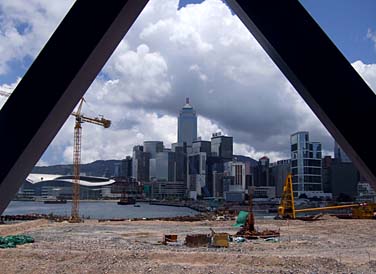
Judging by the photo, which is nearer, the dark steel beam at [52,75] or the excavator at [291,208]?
the dark steel beam at [52,75]

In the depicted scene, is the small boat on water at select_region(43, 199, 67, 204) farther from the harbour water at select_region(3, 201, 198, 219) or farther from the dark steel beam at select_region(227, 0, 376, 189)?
the dark steel beam at select_region(227, 0, 376, 189)

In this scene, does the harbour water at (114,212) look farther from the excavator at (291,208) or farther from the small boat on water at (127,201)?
the excavator at (291,208)

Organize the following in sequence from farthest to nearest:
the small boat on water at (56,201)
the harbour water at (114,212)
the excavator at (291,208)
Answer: the small boat on water at (56,201) → the harbour water at (114,212) → the excavator at (291,208)

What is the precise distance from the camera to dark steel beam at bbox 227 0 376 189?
3500 mm

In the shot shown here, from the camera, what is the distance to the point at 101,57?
396cm

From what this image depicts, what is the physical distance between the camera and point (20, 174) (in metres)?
3.88

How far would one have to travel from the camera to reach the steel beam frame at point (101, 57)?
11.5 feet

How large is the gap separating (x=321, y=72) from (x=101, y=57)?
1685 millimetres

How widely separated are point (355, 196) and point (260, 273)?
108 metres

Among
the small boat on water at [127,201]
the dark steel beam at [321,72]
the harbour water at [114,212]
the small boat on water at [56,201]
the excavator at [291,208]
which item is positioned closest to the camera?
the dark steel beam at [321,72]

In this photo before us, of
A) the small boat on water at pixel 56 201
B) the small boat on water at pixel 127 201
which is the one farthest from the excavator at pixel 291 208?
the small boat on water at pixel 56 201

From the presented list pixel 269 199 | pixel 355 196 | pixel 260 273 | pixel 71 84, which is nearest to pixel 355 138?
pixel 71 84

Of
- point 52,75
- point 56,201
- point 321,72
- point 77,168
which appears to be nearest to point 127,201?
point 56,201

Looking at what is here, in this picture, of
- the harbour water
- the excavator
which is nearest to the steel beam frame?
the excavator
